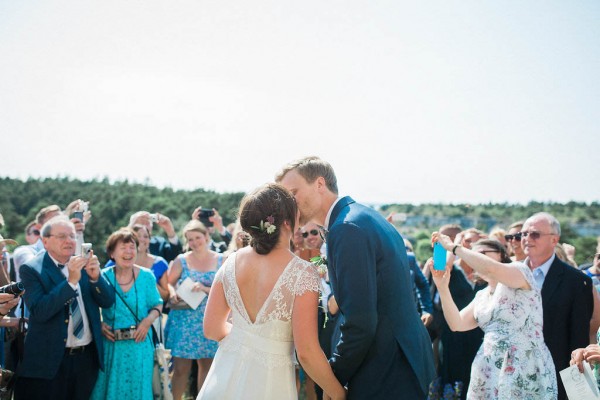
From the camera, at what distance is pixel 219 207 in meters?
19.3

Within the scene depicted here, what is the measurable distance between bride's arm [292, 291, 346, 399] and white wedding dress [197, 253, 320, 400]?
57 mm

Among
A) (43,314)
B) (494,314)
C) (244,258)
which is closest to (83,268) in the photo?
(43,314)

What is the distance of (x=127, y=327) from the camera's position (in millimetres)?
5734

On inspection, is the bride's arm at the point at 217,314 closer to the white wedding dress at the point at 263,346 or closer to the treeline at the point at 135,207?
the white wedding dress at the point at 263,346

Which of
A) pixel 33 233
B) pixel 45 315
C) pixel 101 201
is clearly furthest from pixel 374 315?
pixel 101 201

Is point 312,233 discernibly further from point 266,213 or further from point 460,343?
point 266,213

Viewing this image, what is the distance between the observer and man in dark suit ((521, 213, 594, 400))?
16.0ft

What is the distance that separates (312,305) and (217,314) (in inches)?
25.3

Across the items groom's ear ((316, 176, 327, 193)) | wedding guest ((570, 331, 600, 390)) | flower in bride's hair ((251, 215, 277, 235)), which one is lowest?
wedding guest ((570, 331, 600, 390))

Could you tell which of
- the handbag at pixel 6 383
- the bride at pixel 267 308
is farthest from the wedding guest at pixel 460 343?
the handbag at pixel 6 383

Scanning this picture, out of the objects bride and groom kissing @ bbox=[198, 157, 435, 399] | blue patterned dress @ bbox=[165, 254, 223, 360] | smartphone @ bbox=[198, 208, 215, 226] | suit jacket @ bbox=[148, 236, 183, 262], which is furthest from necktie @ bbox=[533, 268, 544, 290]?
suit jacket @ bbox=[148, 236, 183, 262]

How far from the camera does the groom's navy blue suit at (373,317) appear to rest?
8.75 ft

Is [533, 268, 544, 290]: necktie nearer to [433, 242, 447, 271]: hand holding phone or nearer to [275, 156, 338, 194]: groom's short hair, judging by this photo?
[433, 242, 447, 271]: hand holding phone

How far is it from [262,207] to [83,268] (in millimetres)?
3303
